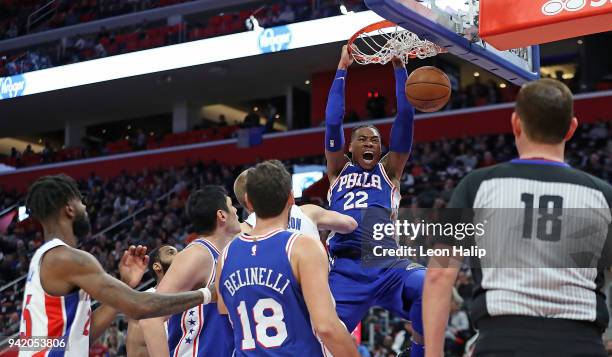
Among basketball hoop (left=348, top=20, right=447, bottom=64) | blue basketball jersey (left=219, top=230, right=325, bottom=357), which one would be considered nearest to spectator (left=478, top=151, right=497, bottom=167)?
basketball hoop (left=348, top=20, right=447, bottom=64)

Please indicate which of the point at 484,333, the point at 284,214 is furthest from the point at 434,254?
the point at 284,214

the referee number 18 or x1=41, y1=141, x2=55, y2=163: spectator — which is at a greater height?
x1=41, y1=141, x2=55, y2=163: spectator

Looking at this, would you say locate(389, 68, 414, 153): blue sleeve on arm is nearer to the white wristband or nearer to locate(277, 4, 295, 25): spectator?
the white wristband

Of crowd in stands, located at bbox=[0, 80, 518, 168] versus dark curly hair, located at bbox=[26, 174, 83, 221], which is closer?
dark curly hair, located at bbox=[26, 174, 83, 221]

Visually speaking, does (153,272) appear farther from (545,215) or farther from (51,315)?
(545,215)

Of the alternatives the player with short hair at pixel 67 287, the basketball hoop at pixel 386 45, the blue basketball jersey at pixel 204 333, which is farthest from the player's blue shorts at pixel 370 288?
the player with short hair at pixel 67 287

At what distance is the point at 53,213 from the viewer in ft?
14.0

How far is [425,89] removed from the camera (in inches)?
273

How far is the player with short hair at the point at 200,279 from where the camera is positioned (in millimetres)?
5191

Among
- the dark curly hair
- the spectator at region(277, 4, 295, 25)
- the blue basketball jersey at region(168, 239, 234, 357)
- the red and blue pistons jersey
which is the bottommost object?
the blue basketball jersey at region(168, 239, 234, 357)

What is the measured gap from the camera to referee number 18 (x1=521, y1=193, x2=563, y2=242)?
10.6ft

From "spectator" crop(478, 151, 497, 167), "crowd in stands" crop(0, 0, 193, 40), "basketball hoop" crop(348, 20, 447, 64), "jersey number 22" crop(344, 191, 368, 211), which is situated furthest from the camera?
"crowd in stands" crop(0, 0, 193, 40)

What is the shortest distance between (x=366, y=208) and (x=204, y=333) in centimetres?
171

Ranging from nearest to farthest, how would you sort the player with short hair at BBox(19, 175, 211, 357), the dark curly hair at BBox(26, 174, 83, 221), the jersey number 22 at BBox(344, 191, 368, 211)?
the player with short hair at BBox(19, 175, 211, 357)
the dark curly hair at BBox(26, 174, 83, 221)
the jersey number 22 at BBox(344, 191, 368, 211)
